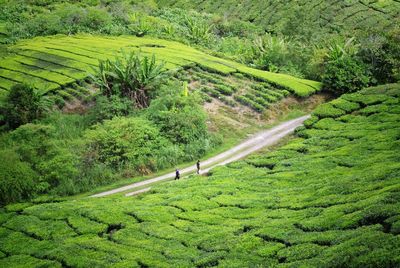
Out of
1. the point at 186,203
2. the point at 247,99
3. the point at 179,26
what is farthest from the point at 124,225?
the point at 179,26

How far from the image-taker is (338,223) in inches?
712

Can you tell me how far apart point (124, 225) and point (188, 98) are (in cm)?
1569

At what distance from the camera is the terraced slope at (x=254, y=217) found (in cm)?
1702

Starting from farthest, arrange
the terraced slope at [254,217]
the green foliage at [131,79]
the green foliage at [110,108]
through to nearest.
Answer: the green foliage at [131,79]
the green foliage at [110,108]
the terraced slope at [254,217]

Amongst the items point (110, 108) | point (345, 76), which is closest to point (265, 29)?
point (345, 76)

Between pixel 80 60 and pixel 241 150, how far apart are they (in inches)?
717

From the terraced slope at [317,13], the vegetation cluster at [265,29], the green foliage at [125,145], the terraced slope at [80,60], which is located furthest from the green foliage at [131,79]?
the terraced slope at [317,13]

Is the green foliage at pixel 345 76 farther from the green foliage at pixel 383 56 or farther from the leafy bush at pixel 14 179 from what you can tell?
the leafy bush at pixel 14 179

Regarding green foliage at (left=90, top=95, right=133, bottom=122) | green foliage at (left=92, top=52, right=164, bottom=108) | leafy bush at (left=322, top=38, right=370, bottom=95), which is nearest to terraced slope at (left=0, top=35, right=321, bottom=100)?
leafy bush at (left=322, top=38, right=370, bottom=95)

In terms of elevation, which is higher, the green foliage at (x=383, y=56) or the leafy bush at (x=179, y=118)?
the green foliage at (x=383, y=56)

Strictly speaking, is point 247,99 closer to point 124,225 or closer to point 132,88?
point 132,88

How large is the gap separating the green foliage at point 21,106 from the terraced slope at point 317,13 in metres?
29.4

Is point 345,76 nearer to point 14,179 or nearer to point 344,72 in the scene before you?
point 344,72

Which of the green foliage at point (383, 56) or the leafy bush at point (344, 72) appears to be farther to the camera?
the green foliage at point (383, 56)
